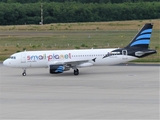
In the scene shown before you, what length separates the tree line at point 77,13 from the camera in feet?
454

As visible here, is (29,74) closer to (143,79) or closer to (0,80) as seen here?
(0,80)

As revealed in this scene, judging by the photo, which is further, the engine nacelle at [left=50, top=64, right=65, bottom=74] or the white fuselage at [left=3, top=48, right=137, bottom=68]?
the white fuselage at [left=3, top=48, right=137, bottom=68]

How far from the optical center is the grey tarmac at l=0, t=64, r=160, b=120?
1257 inches

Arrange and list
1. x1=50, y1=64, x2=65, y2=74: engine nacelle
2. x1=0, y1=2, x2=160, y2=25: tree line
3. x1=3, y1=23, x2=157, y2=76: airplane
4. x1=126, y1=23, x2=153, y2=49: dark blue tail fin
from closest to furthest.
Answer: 1. x1=50, y1=64, x2=65, y2=74: engine nacelle
2. x1=3, y1=23, x2=157, y2=76: airplane
3. x1=126, y1=23, x2=153, y2=49: dark blue tail fin
4. x1=0, y1=2, x2=160, y2=25: tree line

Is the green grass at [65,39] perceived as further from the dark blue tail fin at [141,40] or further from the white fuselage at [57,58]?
the white fuselage at [57,58]

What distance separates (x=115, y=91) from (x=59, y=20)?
331ft

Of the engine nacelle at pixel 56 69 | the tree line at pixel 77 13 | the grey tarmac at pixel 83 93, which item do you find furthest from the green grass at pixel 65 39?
the tree line at pixel 77 13

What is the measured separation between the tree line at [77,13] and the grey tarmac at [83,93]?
3110 inches

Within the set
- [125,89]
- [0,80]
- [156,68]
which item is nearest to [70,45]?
[156,68]

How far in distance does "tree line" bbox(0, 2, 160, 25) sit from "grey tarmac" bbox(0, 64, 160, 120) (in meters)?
79.0

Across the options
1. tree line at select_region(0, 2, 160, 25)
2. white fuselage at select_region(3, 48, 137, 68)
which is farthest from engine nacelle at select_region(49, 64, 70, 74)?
tree line at select_region(0, 2, 160, 25)

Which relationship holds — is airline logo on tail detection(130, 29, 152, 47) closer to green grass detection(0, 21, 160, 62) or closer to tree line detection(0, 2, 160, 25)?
→ green grass detection(0, 21, 160, 62)

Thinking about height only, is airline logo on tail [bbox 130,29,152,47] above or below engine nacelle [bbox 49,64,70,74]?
above

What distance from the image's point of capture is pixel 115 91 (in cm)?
4175
